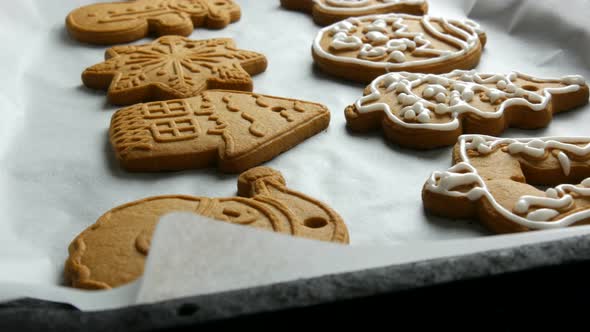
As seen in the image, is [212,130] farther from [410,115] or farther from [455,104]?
[455,104]

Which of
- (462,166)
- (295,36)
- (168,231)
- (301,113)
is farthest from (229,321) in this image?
(295,36)

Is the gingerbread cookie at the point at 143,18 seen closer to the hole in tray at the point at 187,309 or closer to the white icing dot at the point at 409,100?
the white icing dot at the point at 409,100

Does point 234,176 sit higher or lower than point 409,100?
lower

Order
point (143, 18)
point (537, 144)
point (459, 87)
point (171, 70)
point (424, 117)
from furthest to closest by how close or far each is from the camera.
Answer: point (143, 18), point (171, 70), point (459, 87), point (424, 117), point (537, 144)

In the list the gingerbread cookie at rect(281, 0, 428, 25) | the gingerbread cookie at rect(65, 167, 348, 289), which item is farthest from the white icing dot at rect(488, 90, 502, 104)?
the gingerbread cookie at rect(281, 0, 428, 25)

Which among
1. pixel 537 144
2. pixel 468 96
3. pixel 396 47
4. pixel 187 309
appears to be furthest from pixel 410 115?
pixel 187 309

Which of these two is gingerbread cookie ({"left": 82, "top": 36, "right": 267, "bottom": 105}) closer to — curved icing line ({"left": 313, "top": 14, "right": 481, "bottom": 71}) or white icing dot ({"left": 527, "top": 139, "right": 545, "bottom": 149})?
curved icing line ({"left": 313, "top": 14, "right": 481, "bottom": 71})
